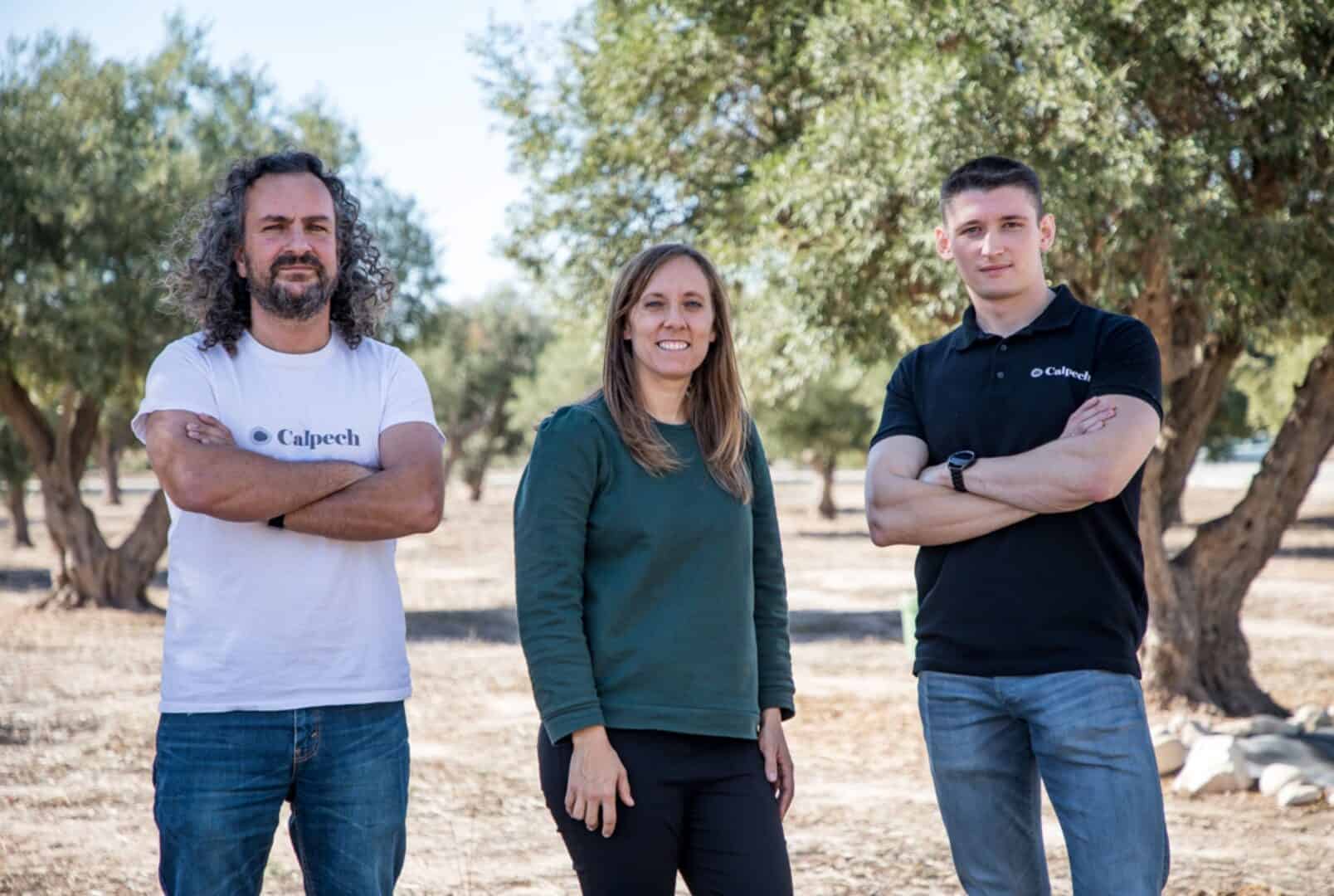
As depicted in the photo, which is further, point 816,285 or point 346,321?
point 816,285

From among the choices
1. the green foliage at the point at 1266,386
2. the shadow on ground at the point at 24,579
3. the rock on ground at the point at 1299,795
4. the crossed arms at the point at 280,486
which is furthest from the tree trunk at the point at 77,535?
the green foliage at the point at 1266,386

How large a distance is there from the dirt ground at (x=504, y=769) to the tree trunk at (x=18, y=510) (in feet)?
34.3

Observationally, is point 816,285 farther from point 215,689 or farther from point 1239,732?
point 215,689

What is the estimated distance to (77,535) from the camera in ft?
57.4

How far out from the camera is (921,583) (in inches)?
138

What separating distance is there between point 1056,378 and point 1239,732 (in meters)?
6.41

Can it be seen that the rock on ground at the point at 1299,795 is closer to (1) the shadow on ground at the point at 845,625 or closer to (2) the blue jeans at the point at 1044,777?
(2) the blue jeans at the point at 1044,777

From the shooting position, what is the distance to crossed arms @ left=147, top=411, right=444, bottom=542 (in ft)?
9.72

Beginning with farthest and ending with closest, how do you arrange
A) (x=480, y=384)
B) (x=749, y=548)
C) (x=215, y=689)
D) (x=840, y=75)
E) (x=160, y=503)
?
(x=480, y=384)
(x=160, y=503)
(x=840, y=75)
(x=749, y=548)
(x=215, y=689)

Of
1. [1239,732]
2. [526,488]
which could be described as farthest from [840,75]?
[526,488]

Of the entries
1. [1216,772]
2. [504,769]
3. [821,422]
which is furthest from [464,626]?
[821,422]

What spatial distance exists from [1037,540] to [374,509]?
65.6 inches

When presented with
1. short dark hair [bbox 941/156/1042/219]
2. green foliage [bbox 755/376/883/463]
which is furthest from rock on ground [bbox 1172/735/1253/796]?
green foliage [bbox 755/376/883/463]

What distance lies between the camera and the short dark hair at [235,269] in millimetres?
3232
